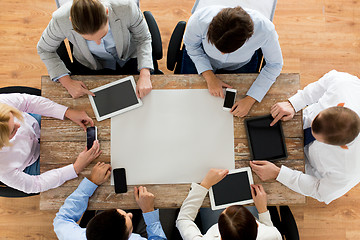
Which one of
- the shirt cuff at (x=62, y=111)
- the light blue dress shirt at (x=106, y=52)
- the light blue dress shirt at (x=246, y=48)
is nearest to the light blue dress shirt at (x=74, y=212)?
the shirt cuff at (x=62, y=111)

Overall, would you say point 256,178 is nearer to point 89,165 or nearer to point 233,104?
point 233,104

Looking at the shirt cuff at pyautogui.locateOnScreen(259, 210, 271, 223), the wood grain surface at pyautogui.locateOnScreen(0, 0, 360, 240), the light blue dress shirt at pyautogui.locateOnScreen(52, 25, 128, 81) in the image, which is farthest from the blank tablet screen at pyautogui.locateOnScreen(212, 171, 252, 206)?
the wood grain surface at pyautogui.locateOnScreen(0, 0, 360, 240)

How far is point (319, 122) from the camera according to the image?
1.34 m

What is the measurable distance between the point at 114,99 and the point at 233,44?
2.20 ft

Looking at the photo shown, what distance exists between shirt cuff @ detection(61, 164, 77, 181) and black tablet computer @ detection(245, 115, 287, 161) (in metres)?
0.90

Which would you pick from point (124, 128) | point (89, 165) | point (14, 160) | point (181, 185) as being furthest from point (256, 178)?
point (14, 160)

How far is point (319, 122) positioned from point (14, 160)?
1467mm

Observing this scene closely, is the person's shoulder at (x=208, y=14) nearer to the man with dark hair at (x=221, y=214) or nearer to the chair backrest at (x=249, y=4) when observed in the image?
the chair backrest at (x=249, y=4)

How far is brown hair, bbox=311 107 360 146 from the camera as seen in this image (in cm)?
129

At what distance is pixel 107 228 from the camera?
1316 mm

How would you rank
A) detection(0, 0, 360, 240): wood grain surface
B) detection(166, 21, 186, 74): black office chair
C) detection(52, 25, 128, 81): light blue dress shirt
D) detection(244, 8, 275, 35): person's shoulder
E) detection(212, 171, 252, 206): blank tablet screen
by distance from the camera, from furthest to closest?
detection(0, 0, 360, 240): wood grain surface, detection(166, 21, 186, 74): black office chair, detection(52, 25, 128, 81): light blue dress shirt, detection(212, 171, 252, 206): blank tablet screen, detection(244, 8, 275, 35): person's shoulder

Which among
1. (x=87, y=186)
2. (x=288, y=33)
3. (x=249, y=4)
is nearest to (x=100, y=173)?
(x=87, y=186)

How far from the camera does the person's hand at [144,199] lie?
1.45m

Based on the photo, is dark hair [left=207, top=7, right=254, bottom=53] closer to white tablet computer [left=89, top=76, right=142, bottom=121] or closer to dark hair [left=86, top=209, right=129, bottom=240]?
white tablet computer [left=89, top=76, right=142, bottom=121]
